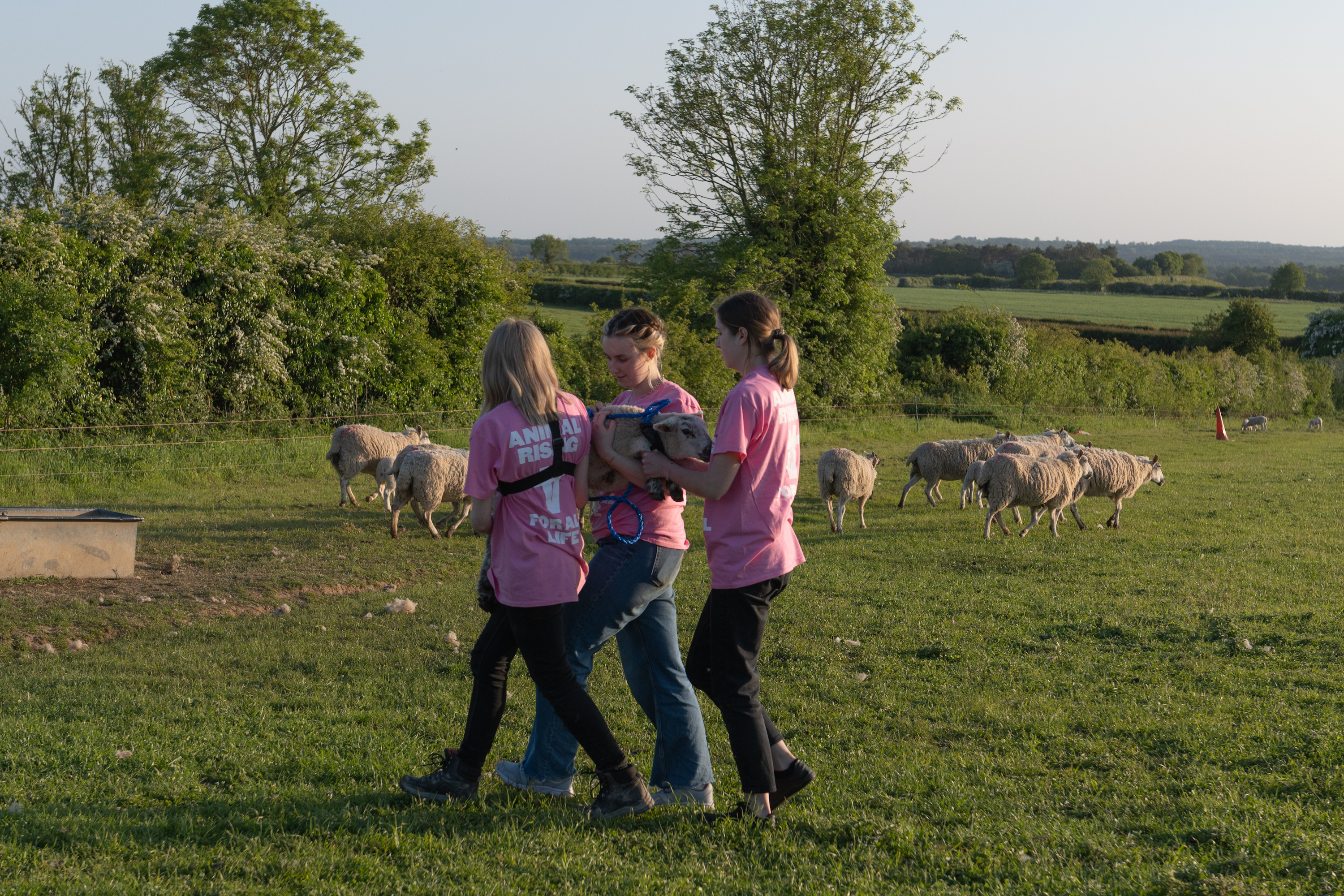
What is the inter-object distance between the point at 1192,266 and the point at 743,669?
128 m

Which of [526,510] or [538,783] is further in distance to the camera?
[538,783]

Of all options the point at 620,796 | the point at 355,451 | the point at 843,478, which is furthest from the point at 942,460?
the point at 620,796

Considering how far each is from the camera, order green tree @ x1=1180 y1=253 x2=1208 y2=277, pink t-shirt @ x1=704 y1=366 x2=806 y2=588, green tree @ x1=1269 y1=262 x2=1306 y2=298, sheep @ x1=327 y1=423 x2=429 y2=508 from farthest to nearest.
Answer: green tree @ x1=1180 y1=253 x2=1208 y2=277, green tree @ x1=1269 y1=262 x2=1306 y2=298, sheep @ x1=327 y1=423 x2=429 y2=508, pink t-shirt @ x1=704 y1=366 x2=806 y2=588

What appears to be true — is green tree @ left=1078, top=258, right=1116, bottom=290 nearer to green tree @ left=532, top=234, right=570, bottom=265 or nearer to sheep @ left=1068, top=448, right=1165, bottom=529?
green tree @ left=532, top=234, right=570, bottom=265

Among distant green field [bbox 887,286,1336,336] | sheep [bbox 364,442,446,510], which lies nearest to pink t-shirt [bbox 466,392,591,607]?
sheep [bbox 364,442,446,510]

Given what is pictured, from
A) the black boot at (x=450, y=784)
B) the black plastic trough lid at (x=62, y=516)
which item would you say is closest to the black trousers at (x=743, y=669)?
the black boot at (x=450, y=784)

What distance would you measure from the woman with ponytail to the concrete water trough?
7.99 metres

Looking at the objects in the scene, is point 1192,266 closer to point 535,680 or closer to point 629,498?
point 629,498

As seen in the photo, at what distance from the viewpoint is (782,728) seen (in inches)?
243

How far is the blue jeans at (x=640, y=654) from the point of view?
4.20 meters

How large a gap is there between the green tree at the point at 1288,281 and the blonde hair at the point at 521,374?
108m

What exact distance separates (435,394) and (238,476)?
272 inches

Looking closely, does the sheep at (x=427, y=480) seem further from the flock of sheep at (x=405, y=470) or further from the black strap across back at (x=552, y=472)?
the black strap across back at (x=552, y=472)

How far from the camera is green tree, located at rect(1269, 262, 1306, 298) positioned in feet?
309
